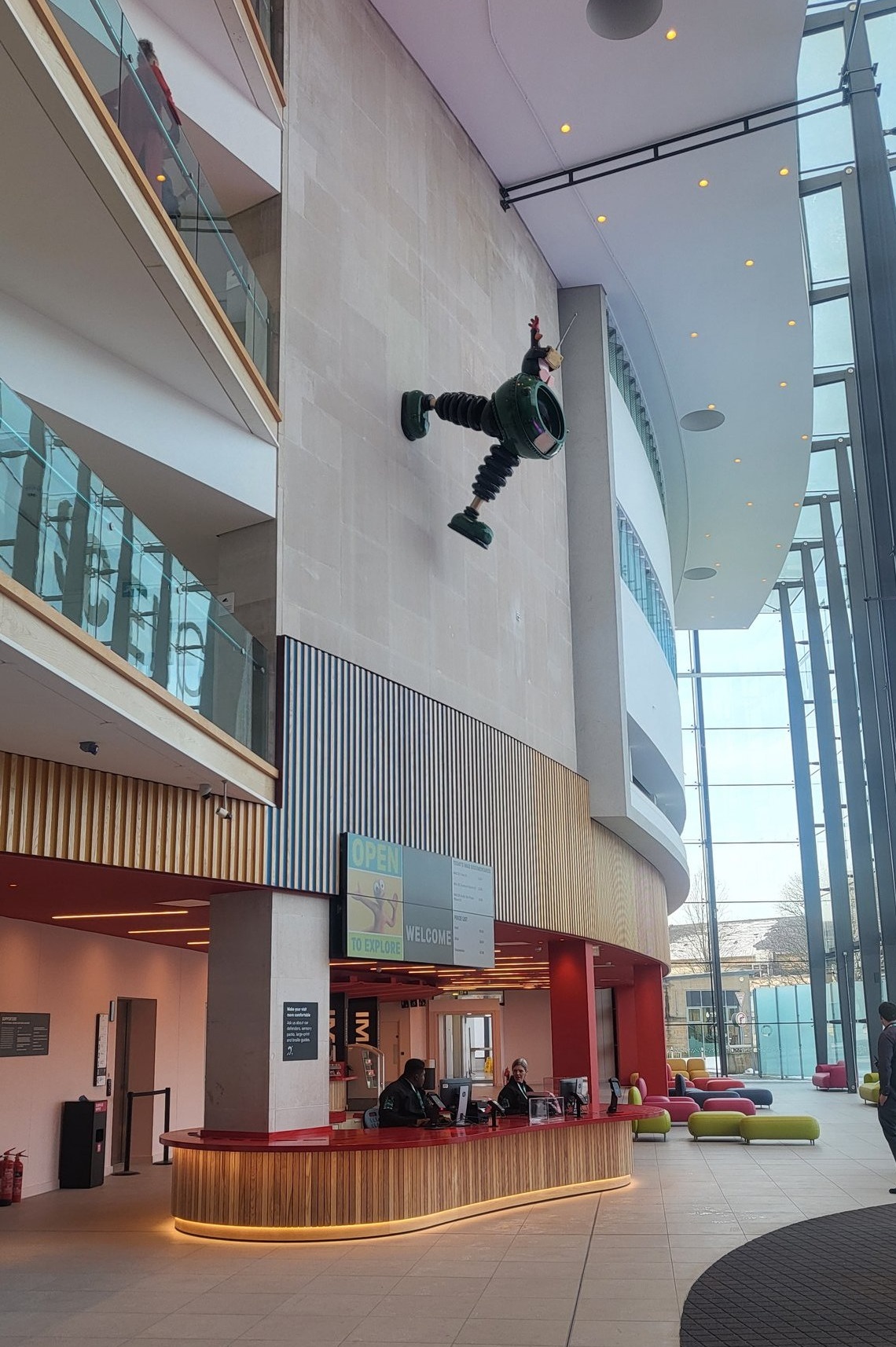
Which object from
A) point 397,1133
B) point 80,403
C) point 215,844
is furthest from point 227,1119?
point 80,403

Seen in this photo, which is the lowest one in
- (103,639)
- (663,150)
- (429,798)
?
(429,798)

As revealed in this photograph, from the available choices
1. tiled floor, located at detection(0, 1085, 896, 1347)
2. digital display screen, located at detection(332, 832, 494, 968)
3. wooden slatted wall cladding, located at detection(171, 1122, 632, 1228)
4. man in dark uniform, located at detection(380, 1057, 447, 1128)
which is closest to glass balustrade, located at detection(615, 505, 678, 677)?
digital display screen, located at detection(332, 832, 494, 968)

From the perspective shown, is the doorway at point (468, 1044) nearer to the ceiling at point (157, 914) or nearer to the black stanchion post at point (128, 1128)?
the ceiling at point (157, 914)

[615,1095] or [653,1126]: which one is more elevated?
[615,1095]

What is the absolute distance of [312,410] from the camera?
13.2m

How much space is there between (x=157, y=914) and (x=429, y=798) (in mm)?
3539

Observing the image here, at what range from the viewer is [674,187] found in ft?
66.7

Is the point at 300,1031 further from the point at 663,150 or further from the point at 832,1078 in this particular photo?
the point at 832,1078

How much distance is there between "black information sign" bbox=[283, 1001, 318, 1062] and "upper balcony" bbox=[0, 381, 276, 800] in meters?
2.17

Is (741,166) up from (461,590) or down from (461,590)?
up

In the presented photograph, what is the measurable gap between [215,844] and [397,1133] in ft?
12.0

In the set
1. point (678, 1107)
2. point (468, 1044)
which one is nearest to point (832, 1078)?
point (468, 1044)

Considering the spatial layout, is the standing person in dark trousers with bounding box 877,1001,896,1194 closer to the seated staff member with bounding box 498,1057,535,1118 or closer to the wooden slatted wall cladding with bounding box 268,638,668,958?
the seated staff member with bounding box 498,1057,535,1118

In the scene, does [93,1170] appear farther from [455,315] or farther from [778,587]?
[778,587]
